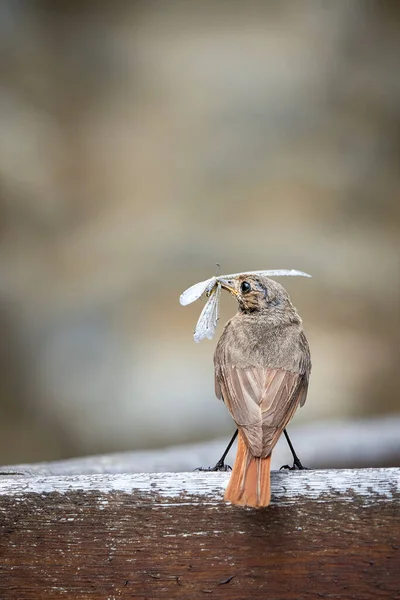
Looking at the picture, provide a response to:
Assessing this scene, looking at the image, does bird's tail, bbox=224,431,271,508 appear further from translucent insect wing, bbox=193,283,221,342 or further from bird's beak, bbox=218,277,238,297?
bird's beak, bbox=218,277,238,297

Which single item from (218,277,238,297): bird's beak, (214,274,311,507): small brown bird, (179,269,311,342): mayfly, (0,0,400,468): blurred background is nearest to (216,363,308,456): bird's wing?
(214,274,311,507): small brown bird

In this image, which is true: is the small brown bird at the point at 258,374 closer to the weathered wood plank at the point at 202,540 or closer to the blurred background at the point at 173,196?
the weathered wood plank at the point at 202,540

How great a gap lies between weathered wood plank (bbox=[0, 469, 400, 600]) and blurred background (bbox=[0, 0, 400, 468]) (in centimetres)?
425

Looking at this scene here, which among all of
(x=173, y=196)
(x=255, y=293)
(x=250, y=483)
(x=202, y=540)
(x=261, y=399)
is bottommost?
(x=202, y=540)

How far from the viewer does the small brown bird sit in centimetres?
174

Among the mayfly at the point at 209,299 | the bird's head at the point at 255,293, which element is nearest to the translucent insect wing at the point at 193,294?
the mayfly at the point at 209,299

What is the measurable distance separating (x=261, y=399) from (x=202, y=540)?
36cm

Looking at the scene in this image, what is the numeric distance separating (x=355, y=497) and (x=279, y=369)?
0.43m

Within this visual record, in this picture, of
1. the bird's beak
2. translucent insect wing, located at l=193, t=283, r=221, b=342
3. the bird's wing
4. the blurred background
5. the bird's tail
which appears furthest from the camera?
the blurred background

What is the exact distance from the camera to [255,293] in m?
2.41

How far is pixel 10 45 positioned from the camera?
6160mm

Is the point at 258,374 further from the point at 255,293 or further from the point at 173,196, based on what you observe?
the point at 173,196

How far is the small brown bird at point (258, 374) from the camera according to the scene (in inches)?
68.4

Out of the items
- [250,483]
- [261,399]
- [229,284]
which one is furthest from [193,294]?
[250,483]
